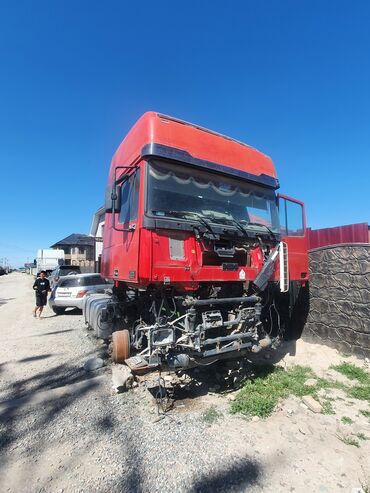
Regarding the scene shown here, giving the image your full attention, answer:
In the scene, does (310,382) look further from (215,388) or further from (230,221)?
(230,221)

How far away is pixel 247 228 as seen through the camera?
4879mm

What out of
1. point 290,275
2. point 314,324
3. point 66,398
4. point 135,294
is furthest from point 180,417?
point 314,324

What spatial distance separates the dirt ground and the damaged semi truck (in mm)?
710

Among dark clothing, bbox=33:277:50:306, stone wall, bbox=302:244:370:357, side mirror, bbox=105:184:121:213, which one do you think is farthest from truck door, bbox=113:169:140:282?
dark clothing, bbox=33:277:50:306

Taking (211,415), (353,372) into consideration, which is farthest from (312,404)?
(353,372)

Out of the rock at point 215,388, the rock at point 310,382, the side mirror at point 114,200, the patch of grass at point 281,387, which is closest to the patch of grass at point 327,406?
the patch of grass at point 281,387

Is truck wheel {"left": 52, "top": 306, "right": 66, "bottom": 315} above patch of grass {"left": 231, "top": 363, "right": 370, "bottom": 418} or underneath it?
above

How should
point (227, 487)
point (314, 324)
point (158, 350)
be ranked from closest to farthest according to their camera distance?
point (227, 487) < point (158, 350) < point (314, 324)

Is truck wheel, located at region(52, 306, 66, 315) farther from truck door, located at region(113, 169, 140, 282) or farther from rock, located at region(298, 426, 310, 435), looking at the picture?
rock, located at region(298, 426, 310, 435)

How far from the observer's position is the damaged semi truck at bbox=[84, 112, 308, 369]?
4086mm

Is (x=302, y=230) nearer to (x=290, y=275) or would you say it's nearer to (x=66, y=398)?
(x=290, y=275)

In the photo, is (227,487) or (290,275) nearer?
A: (227,487)

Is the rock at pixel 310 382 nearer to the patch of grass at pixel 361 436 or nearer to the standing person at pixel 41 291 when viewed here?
the patch of grass at pixel 361 436

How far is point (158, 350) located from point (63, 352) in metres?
4.42
